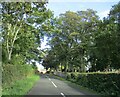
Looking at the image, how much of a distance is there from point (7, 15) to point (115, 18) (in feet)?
48.3

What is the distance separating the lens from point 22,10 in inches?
1422

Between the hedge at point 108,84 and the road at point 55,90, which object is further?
the road at point 55,90

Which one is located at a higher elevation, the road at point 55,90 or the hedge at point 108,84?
the hedge at point 108,84

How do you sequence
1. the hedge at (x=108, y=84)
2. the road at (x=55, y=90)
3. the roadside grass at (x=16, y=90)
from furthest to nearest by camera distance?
1. the road at (x=55, y=90)
2. the hedge at (x=108, y=84)
3. the roadside grass at (x=16, y=90)

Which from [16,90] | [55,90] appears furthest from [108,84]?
[16,90]

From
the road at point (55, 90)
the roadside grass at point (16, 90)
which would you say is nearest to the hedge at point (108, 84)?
the road at point (55, 90)

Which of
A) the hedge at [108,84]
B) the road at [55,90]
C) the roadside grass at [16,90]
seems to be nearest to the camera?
the roadside grass at [16,90]

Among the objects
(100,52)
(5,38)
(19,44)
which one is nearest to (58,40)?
(19,44)

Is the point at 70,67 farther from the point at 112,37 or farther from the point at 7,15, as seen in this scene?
the point at 112,37

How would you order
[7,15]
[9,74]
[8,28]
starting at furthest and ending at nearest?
[8,28] < [7,15] < [9,74]

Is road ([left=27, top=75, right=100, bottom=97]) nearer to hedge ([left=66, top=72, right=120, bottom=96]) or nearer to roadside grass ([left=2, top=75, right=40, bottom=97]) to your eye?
roadside grass ([left=2, top=75, right=40, bottom=97])

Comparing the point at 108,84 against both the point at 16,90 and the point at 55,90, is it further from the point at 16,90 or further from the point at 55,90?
the point at 16,90

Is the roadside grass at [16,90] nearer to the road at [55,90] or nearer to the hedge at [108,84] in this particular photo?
the road at [55,90]

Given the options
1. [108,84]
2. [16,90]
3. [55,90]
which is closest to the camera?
[16,90]
